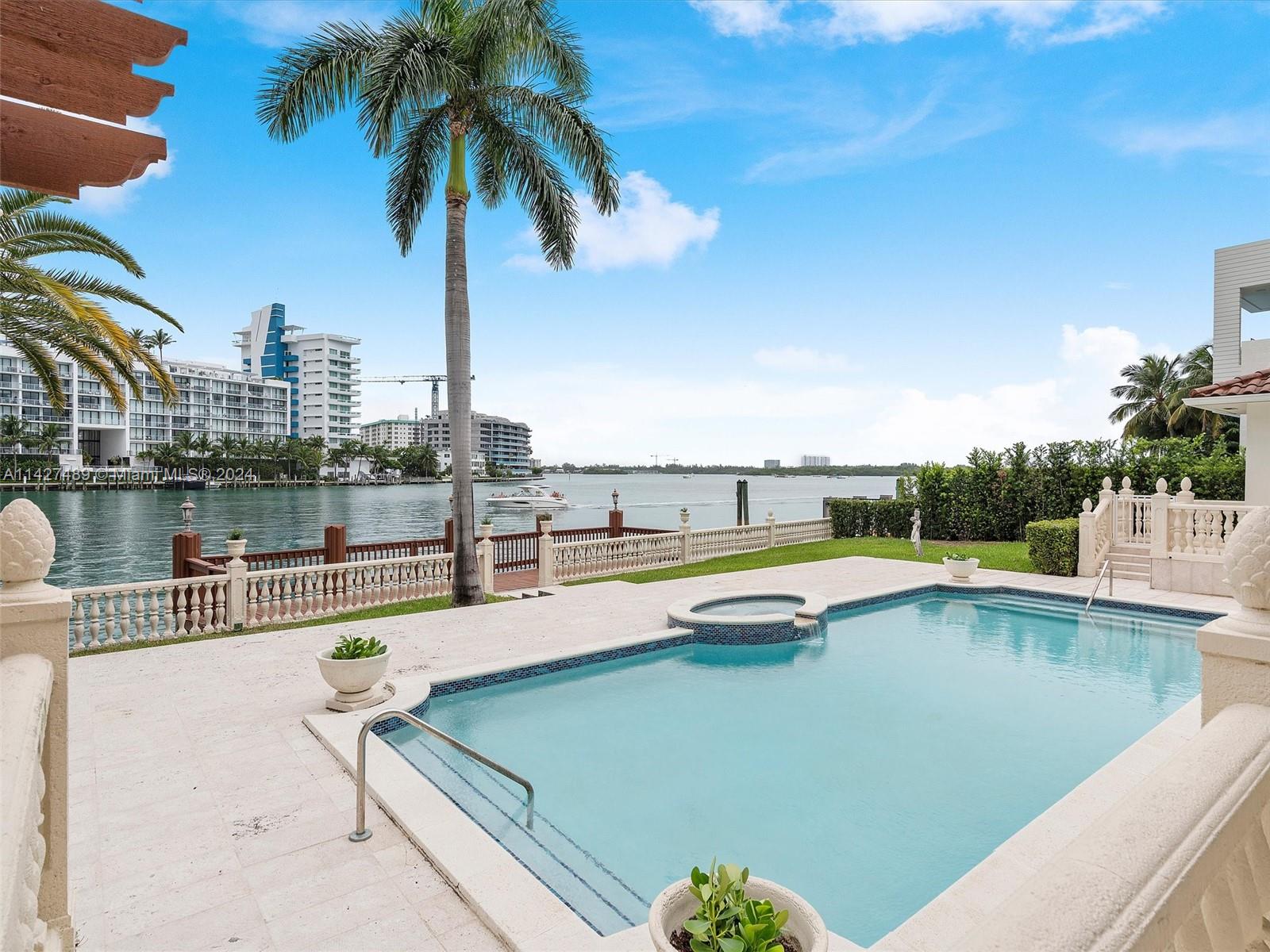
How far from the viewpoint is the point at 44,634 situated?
2590mm

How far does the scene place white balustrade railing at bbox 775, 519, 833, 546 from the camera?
21531 millimetres

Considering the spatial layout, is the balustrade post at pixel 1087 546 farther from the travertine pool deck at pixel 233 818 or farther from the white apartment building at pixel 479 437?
the white apartment building at pixel 479 437

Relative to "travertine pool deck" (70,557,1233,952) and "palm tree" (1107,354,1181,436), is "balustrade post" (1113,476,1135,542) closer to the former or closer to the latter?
"travertine pool deck" (70,557,1233,952)

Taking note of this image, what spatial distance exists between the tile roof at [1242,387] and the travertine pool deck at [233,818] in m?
12.6

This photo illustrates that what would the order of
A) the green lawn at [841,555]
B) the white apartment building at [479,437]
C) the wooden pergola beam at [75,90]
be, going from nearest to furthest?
the wooden pergola beam at [75,90]
the green lawn at [841,555]
the white apartment building at [479,437]

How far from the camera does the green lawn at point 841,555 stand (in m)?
15.9

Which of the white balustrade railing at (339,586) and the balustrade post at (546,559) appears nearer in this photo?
the white balustrade railing at (339,586)

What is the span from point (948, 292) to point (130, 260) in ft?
70.9

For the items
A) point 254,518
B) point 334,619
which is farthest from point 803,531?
point 254,518

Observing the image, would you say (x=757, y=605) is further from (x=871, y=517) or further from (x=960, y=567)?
(x=871, y=517)

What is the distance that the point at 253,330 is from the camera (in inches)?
5719

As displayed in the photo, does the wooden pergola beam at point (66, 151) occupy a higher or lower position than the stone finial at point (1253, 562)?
higher

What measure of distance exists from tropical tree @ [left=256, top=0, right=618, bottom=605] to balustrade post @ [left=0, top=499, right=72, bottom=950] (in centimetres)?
839

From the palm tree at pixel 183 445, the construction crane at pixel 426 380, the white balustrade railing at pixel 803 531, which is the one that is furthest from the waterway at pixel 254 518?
the construction crane at pixel 426 380
